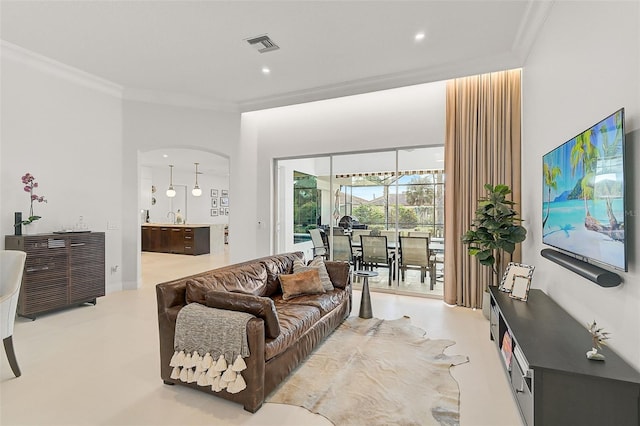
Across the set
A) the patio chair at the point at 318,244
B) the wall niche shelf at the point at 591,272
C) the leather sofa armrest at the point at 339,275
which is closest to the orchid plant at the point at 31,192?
the leather sofa armrest at the point at 339,275

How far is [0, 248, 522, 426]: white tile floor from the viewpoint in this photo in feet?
6.87

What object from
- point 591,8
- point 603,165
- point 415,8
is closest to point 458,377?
→ point 603,165

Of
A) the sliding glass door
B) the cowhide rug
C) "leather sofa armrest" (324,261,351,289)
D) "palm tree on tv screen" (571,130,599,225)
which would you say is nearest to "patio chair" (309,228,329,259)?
the sliding glass door

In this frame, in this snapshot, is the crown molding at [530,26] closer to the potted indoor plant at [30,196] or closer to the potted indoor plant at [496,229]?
the potted indoor plant at [496,229]

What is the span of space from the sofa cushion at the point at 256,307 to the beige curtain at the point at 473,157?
3.27 m

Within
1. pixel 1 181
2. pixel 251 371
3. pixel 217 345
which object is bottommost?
pixel 251 371

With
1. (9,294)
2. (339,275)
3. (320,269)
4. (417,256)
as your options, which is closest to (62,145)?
(9,294)

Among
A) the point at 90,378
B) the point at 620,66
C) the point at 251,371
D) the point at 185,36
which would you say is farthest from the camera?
the point at 185,36

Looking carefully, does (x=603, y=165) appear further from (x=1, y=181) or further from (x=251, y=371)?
(x=1, y=181)

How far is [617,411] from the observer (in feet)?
5.00

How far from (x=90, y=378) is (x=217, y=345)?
4.35 feet

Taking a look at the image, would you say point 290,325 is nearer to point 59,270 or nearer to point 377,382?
point 377,382

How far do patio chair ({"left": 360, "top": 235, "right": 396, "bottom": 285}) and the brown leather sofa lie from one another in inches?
77.9

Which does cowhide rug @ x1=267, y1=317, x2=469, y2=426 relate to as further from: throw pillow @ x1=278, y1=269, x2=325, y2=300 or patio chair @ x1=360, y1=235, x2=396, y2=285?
patio chair @ x1=360, y1=235, x2=396, y2=285
